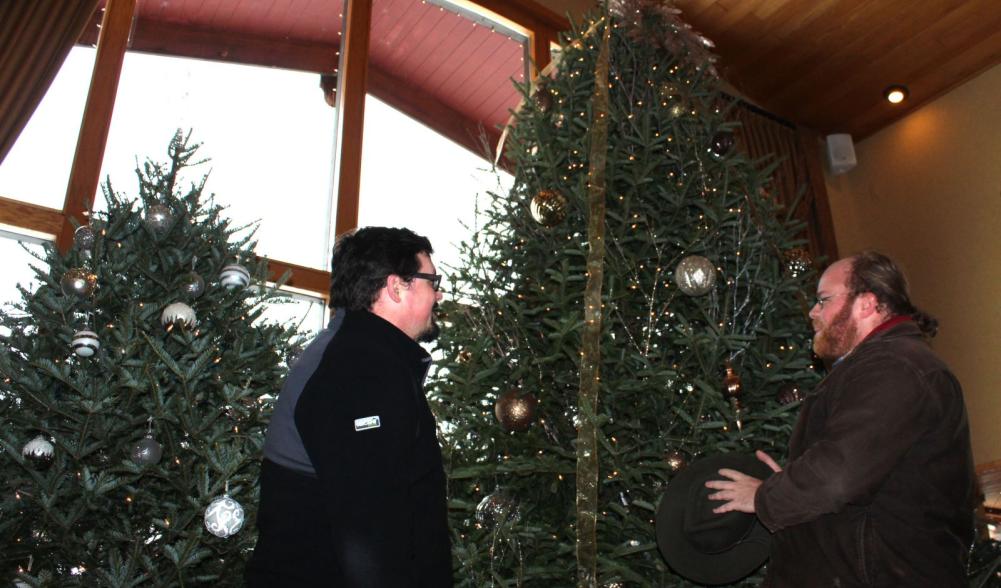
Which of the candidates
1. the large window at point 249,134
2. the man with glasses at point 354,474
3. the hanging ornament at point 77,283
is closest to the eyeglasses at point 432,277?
the man with glasses at point 354,474

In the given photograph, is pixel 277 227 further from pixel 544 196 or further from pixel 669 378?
pixel 669 378

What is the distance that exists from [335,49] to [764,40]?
137 inches

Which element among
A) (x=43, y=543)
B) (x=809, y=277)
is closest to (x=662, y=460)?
(x=809, y=277)

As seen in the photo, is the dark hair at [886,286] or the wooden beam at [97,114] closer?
the dark hair at [886,286]

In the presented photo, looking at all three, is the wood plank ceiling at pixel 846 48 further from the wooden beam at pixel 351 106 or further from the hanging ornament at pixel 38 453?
the hanging ornament at pixel 38 453

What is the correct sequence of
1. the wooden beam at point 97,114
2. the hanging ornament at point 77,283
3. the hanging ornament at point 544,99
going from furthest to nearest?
1. the wooden beam at point 97,114
2. the hanging ornament at point 544,99
3. the hanging ornament at point 77,283

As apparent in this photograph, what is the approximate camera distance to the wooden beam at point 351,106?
5.14m

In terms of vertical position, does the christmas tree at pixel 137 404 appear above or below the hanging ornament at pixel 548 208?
below

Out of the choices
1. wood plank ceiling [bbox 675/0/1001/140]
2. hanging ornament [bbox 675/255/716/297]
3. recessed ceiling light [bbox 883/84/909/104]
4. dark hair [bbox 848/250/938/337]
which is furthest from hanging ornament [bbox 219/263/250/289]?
recessed ceiling light [bbox 883/84/909/104]

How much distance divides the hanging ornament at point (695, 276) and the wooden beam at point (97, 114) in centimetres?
279

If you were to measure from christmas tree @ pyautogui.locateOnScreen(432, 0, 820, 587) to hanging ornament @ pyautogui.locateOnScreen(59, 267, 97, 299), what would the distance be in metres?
1.28

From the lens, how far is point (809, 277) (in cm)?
324

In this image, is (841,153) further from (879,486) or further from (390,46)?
(879,486)

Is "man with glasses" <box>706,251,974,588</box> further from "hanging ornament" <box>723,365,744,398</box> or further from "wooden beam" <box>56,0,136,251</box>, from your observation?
"wooden beam" <box>56,0,136,251</box>
